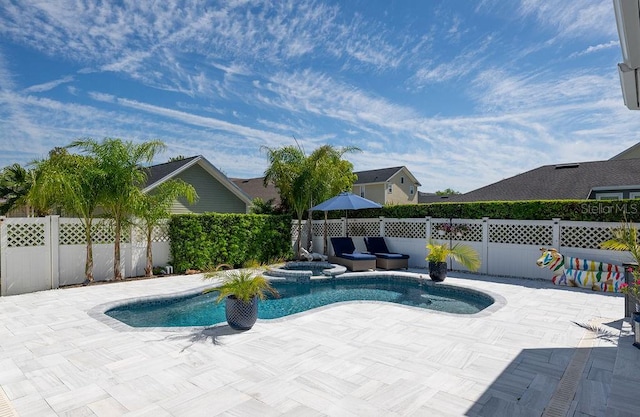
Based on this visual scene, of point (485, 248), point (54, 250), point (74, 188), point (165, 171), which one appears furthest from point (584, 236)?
point (165, 171)

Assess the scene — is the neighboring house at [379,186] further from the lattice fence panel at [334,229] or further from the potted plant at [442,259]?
the potted plant at [442,259]

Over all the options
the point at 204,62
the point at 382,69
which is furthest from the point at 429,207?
the point at 204,62

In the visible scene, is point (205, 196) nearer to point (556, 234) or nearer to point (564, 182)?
point (556, 234)

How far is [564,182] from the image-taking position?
17578 mm

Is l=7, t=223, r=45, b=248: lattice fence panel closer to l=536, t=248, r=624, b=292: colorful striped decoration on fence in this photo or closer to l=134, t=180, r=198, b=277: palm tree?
l=134, t=180, r=198, b=277: palm tree

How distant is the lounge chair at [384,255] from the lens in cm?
1295

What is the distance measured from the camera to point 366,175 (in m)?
A: 35.1

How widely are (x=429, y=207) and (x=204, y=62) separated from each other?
384 inches

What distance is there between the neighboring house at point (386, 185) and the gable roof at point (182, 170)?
55.4ft

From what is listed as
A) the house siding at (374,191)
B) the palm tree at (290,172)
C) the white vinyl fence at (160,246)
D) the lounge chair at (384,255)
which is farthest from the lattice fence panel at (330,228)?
the house siding at (374,191)

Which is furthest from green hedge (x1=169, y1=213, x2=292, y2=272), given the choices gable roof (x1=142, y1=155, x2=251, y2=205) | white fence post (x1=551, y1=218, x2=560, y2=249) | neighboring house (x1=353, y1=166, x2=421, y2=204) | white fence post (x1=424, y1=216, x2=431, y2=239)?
neighboring house (x1=353, y1=166, x2=421, y2=204)

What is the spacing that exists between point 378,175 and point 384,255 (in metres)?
21.4

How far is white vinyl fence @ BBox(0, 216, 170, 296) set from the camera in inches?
349

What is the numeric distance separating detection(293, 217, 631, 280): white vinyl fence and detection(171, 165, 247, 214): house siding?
6.97 meters
